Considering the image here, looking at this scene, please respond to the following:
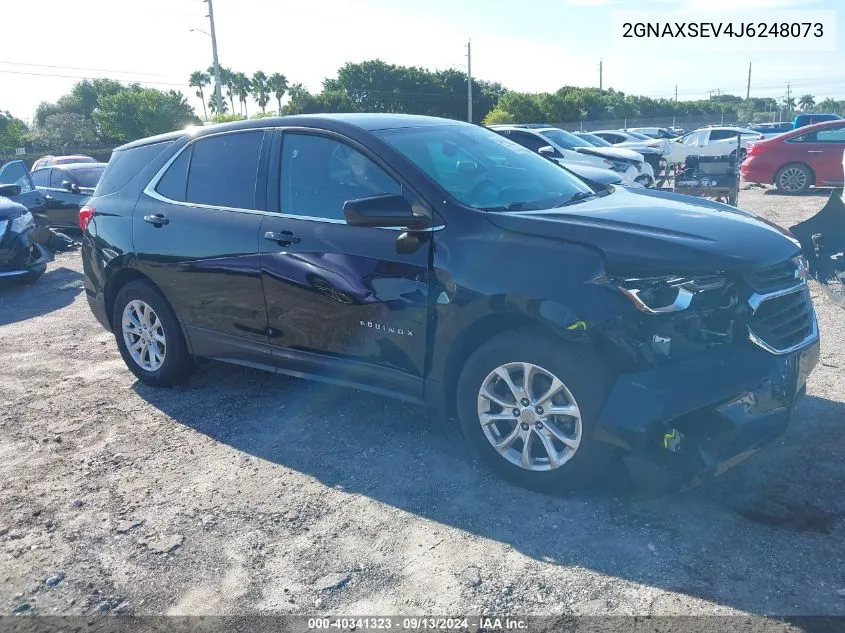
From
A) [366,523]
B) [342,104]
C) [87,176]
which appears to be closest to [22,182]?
[87,176]

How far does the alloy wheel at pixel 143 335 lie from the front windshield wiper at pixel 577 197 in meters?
2.95

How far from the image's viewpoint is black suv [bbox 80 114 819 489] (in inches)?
126

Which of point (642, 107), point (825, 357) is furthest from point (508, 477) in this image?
point (642, 107)

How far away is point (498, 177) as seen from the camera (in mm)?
4273

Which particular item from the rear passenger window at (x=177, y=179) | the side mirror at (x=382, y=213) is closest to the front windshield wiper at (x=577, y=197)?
the side mirror at (x=382, y=213)

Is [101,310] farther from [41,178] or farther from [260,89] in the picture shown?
[260,89]

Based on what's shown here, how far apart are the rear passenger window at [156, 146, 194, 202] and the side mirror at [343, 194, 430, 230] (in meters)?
1.86

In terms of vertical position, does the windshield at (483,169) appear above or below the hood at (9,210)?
above

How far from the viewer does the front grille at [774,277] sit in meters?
3.35

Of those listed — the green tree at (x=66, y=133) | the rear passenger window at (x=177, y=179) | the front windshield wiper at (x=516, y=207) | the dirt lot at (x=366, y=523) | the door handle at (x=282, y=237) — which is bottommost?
the dirt lot at (x=366, y=523)

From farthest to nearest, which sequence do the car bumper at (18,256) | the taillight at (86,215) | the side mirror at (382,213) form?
1. the car bumper at (18,256)
2. the taillight at (86,215)
3. the side mirror at (382,213)

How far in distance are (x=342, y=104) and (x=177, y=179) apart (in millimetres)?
58607

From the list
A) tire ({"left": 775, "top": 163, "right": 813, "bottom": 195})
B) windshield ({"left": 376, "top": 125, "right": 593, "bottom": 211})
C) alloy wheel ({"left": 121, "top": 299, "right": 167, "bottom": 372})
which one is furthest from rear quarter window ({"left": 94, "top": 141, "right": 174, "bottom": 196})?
tire ({"left": 775, "top": 163, "right": 813, "bottom": 195})

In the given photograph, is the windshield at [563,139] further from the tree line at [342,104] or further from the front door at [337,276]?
the tree line at [342,104]
